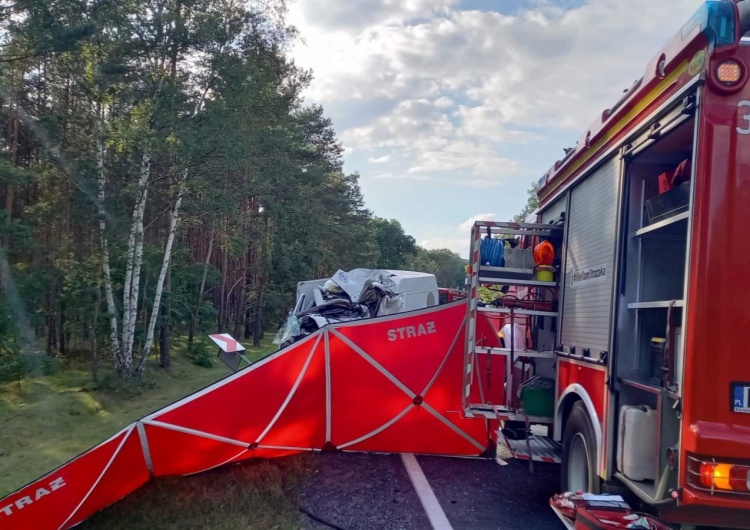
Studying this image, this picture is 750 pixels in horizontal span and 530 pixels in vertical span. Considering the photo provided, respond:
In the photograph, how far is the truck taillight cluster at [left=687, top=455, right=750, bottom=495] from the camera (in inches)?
118

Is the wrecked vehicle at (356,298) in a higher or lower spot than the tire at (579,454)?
higher

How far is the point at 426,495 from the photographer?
589 centimetres

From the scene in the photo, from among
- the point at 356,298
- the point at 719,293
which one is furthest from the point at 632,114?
the point at 356,298

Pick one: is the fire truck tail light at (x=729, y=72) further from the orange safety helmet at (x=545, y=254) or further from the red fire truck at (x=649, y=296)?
the orange safety helmet at (x=545, y=254)

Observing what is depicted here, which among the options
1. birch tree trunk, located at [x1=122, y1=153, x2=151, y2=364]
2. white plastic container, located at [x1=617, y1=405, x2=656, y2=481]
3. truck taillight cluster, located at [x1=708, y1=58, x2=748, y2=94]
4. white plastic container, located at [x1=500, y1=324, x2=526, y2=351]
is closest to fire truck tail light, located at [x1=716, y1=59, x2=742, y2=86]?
truck taillight cluster, located at [x1=708, y1=58, x2=748, y2=94]

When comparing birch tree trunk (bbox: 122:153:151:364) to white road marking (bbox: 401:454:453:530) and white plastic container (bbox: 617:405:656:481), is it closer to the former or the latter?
white road marking (bbox: 401:454:453:530)

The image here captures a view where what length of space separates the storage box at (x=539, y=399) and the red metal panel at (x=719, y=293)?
2.66 m

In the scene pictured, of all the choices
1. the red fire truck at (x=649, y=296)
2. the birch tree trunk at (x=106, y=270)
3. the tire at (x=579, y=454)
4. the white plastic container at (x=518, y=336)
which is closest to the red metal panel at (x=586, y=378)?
the red fire truck at (x=649, y=296)

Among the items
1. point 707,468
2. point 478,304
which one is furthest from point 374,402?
point 707,468

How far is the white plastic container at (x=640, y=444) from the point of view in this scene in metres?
3.61

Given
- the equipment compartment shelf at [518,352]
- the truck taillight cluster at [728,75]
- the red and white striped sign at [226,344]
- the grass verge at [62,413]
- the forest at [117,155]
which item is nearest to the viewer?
the truck taillight cluster at [728,75]

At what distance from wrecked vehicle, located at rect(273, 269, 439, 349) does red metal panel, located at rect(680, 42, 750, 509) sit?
742 centimetres

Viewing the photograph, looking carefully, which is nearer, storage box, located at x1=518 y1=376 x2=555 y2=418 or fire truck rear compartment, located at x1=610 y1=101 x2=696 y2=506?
fire truck rear compartment, located at x1=610 y1=101 x2=696 y2=506

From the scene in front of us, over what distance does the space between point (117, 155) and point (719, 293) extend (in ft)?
49.5
